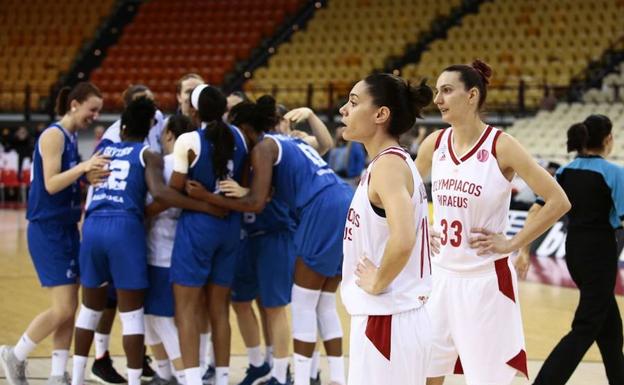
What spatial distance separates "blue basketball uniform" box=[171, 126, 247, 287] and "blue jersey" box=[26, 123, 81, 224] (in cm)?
75

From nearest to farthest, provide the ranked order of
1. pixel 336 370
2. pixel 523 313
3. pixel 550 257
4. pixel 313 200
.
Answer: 1. pixel 313 200
2. pixel 336 370
3. pixel 523 313
4. pixel 550 257

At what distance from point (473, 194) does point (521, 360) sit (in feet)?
2.46

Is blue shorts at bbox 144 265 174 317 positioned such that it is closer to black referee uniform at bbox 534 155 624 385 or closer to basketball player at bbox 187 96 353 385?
basketball player at bbox 187 96 353 385

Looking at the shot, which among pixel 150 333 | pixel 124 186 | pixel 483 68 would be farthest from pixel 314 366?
pixel 483 68

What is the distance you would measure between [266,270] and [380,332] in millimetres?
2490

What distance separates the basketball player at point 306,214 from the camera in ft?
19.4

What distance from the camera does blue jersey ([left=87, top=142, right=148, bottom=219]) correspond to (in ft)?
19.5

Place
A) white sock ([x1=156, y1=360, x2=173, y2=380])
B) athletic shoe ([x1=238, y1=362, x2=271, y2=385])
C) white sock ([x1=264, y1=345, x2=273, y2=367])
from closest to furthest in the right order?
white sock ([x1=156, y1=360, x2=173, y2=380]) < athletic shoe ([x1=238, y1=362, x2=271, y2=385]) < white sock ([x1=264, y1=345, x2=273, y2=367])

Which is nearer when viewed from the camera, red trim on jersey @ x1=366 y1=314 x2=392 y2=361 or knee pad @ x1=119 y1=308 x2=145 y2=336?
red trim on jersey @ x1=366 y1=314 x2=392 y2=361

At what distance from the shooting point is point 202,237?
19.2 feet

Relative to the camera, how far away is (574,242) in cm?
581

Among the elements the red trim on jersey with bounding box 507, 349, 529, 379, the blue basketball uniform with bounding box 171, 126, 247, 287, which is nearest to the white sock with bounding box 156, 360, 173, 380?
the blue basketball uniform with bounding box 171, 126, 247, 287

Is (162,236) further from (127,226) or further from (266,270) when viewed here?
(266,270)

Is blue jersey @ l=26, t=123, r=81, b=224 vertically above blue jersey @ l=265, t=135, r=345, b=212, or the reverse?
blue jersey @ l=265, t=135, r=345, b=212
